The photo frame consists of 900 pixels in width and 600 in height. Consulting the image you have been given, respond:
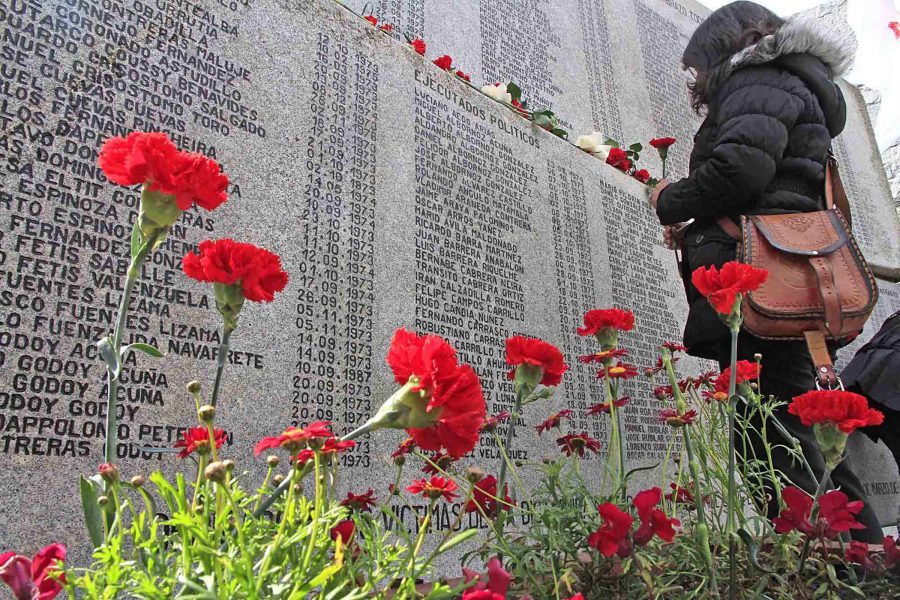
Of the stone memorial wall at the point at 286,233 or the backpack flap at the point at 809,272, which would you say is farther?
the backpack flap at the point at 809,272

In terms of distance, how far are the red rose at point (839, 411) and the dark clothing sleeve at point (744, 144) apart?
1209 millimetres

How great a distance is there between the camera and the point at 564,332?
8.29 feet

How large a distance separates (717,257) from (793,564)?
117 cm

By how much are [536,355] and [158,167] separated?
2.18 ft

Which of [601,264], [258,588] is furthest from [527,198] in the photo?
[258,588]

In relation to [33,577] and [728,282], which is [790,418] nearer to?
[728,282]

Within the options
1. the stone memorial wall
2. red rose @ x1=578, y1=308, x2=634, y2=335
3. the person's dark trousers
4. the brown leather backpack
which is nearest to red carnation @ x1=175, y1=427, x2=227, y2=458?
the stone memorial wall

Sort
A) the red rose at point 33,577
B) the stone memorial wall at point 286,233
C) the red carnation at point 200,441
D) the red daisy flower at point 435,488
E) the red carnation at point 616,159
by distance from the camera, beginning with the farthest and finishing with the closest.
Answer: the red carnation at point 616,159, the stone memorial wall at point 286,233, the red daisy flower at point 435,488, the red carnation at point 200,441, the red rose at point 33,577

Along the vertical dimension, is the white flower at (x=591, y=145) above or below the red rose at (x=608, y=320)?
above

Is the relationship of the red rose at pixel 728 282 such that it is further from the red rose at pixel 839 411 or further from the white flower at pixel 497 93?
the white flower at pixel 497 93

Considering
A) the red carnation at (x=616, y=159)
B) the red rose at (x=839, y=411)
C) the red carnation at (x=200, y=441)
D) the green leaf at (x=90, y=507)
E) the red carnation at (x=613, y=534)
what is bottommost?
the red carnation at (x=613, y=534)

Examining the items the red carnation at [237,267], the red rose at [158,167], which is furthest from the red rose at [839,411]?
the red rose at [158,167]

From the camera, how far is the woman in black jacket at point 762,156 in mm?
2029

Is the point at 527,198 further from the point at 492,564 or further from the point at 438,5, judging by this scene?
the point at 492,564
